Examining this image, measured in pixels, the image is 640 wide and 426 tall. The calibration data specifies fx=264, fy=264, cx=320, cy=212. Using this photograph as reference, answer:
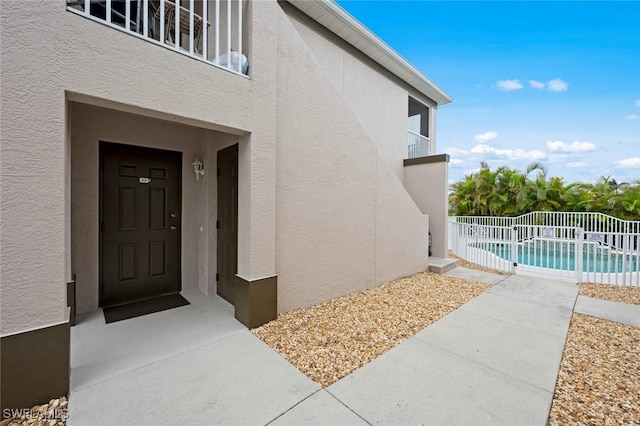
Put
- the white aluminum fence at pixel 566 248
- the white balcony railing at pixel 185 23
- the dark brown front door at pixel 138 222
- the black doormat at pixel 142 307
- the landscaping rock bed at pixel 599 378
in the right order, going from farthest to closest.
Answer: the white aluminum fence at pixel 566 248 < the dark brown front door at pixel 138 222 < the black doormat at pixel 142 307 < the white balcony railing at pixel 185 23 < the landscaping rock bed at pixel 599 378

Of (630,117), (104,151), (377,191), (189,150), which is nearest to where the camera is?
(104,151)

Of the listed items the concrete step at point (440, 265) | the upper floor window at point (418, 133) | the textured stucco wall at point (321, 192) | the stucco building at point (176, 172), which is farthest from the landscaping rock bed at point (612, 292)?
the upper floor window at point (418, 133)

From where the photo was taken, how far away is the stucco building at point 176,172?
210cm

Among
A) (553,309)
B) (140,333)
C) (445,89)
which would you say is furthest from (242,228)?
(445,89)

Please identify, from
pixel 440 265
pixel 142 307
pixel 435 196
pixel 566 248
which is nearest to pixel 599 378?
pixel 440 265

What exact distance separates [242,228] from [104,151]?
262 cm

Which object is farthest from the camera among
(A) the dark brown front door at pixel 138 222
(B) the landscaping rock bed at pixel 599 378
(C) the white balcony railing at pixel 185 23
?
(A) the dark brown front door at pixel 138 222

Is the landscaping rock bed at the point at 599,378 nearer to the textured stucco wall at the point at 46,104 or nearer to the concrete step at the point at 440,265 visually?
the concrete step at the point at 440,265

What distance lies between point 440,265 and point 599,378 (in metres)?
4.33

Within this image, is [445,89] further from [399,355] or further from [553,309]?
[399,355]

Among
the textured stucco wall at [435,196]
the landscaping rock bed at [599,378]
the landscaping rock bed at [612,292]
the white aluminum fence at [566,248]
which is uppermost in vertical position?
the textured stucco wall at [435,196]

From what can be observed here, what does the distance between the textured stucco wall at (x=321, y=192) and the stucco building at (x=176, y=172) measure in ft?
0.09

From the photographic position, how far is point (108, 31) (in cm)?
246

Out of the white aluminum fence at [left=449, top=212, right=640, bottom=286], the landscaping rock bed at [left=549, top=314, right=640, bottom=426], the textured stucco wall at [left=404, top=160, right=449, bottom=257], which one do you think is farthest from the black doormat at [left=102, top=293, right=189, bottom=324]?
the white aluminum fence at [left=449, top=212, right=640, bottom=286]
